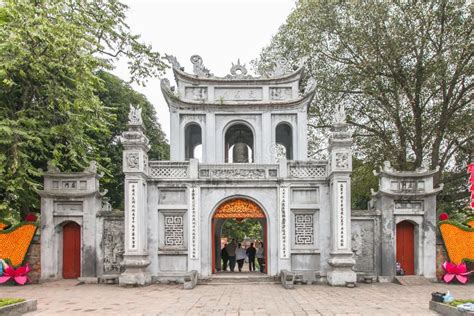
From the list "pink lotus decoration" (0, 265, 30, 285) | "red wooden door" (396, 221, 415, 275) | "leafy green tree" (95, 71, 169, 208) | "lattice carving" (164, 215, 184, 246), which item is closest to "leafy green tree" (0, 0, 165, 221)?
"pink lotus decoration" (0, 265, 30, 285)

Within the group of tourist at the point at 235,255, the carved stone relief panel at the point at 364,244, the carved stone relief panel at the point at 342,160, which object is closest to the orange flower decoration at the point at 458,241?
the carved stone relief panel at the point at 364,244

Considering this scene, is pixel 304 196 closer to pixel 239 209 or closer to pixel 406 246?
pixel 239 209

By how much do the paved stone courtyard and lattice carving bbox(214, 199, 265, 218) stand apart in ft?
7.26

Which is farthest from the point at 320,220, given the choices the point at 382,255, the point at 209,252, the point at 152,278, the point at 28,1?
the point at 28,1

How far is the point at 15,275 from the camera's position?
47.0 feet

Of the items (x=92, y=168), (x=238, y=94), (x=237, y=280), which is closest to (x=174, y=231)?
(x=237, y=280)

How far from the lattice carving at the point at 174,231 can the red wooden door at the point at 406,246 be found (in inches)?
263

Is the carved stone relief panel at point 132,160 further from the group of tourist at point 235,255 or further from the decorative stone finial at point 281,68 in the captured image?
the decorative stone finial at point 281,68

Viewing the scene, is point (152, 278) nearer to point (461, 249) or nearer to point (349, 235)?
point (349, 235)

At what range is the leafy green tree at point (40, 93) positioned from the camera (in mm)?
13070

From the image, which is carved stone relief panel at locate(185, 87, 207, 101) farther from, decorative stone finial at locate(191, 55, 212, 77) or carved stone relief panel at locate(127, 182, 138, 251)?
carved stone relief panel at locate(127, 182, 138, 251)

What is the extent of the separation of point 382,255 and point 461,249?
2.32 metres

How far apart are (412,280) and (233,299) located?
595 cm

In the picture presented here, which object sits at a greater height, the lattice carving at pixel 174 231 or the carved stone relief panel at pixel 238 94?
the carved stone relief panel at pixel 238 94
